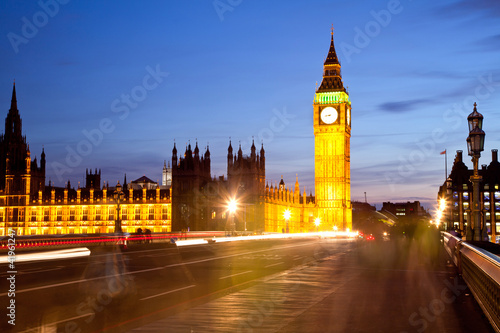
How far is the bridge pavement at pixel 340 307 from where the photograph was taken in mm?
12031

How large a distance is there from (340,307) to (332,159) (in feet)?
420

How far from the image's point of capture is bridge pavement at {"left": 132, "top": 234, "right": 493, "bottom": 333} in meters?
12.0

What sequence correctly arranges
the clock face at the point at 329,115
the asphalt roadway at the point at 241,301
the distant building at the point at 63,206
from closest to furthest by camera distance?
the asphalt roadway at the point at 241,301 < the distant building at the point at 63,206 < the clock face at the point at 329,115

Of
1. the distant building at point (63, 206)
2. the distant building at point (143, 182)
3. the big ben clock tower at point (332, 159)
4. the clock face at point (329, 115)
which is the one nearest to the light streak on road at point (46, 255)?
the distant building at point (63, 206)

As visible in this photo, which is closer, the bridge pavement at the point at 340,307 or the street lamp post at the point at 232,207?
the bridge pavement at the point at 340,307

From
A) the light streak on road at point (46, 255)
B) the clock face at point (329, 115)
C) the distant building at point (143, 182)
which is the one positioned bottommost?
the light streak on road at point (46, 255)

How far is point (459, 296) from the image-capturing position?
56.6 ft

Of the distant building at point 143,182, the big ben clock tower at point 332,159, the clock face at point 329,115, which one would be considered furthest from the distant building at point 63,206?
the clock face at point 329,115

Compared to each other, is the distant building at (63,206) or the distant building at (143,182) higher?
the distant building at (143,182)

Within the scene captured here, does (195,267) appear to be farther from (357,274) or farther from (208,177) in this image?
(208,177)

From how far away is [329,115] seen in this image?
142875 millimetres

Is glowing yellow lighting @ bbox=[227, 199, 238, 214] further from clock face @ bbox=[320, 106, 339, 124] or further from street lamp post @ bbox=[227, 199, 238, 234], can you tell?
clock face @ bbox=[320, 106, 339, 124]

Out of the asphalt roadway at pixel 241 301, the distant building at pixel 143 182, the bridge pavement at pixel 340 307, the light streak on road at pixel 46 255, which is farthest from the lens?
the distant building at pixel 143 182

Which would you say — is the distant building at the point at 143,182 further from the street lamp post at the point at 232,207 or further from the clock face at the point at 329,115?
the street lamp post at the point at 232,207
